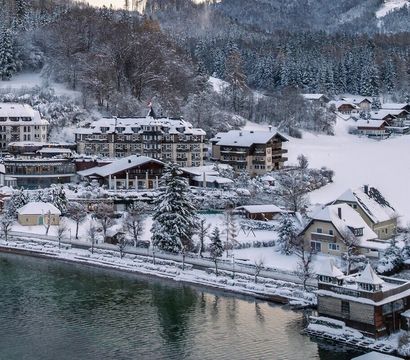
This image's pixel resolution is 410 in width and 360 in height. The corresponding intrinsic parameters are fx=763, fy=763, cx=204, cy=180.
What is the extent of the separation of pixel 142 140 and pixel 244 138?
8.88 meters

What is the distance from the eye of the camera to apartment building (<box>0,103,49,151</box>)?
213ft

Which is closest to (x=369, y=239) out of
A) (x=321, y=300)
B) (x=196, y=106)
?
(x=321, y=300)

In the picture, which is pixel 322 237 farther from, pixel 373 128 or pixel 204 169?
pixel 373 128

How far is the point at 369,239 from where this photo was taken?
3962 cm

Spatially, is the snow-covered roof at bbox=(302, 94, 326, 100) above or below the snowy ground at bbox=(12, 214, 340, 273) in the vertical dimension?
above

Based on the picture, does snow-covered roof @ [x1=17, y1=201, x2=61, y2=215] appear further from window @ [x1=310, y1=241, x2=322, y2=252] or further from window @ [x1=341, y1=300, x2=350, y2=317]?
window @ [x1=341, y1=300, x2=350, y2=317]

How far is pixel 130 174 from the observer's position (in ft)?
→ 188

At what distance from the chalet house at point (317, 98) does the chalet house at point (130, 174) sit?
35847 mm

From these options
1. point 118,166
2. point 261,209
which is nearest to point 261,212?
point 261,209

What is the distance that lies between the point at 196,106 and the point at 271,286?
4423 cm

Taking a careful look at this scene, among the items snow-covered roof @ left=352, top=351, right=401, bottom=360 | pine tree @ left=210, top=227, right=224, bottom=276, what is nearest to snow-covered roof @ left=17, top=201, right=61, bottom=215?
pine tree @ left=210, top=227, right=224, bottom=276

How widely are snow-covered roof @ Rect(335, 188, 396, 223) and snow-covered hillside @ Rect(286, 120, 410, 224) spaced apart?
409 cm

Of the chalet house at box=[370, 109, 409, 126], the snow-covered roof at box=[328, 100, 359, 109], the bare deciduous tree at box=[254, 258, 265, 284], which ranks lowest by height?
the bare deciduous tree at box=[254, 258, 265, 284]

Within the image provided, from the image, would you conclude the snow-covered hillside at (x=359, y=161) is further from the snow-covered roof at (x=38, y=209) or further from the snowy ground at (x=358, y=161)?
the snow-covered roof at (x=38, y=209)
